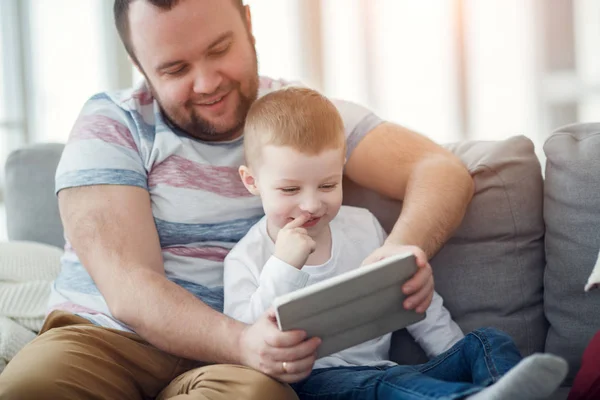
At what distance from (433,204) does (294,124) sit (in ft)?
1.18

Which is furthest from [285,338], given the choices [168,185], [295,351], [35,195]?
[35,195]

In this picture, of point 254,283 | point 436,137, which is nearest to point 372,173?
point 254,283

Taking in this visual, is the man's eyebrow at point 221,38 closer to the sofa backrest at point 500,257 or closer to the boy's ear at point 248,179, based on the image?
the boy's ear at point 248,179

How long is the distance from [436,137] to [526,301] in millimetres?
2092

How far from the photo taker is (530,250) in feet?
5.43

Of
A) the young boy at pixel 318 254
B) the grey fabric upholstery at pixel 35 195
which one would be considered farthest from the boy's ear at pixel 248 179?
the grey fabric upholstery at pixel 35 195

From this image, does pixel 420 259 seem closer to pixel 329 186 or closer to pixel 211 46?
pixel 329 186

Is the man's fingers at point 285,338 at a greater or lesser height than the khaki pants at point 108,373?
greater

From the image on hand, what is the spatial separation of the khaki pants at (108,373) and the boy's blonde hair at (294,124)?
16.3 inches

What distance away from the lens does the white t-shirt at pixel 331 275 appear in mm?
1334

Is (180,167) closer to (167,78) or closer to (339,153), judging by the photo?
(167,78)

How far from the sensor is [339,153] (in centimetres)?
143

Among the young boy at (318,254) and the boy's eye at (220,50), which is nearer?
the young boy at (318,254)

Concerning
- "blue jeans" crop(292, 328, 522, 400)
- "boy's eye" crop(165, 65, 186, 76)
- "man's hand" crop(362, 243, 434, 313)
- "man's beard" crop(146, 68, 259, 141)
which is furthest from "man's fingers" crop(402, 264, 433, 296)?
"boy's eye" crop(165, 65, 186, 76)
